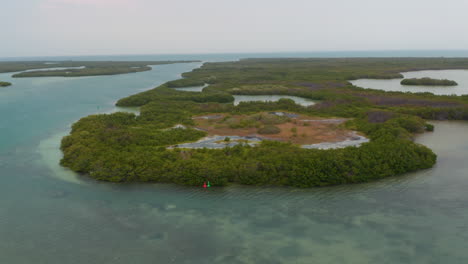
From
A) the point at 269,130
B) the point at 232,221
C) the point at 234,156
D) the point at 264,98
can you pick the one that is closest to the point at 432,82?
the point at 264,98

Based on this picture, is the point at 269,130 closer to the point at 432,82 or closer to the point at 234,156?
the point at 234,156

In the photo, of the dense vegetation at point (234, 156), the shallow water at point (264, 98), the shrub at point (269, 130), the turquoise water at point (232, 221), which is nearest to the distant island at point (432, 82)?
the shallow water at point (264, 98)

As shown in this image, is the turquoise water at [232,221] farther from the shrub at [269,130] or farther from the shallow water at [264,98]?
the shallow water at [264,98]

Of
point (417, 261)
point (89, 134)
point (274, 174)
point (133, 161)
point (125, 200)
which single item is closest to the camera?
point (417, 261)

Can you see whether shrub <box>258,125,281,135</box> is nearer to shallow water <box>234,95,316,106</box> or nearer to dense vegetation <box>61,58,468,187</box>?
dense vegetation <box>61,58,468,187</box>

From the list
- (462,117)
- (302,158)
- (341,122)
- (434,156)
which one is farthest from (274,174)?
(462,117)

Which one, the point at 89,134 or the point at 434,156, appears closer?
the point at 434,156

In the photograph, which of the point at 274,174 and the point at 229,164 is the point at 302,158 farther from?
the point at 229,164

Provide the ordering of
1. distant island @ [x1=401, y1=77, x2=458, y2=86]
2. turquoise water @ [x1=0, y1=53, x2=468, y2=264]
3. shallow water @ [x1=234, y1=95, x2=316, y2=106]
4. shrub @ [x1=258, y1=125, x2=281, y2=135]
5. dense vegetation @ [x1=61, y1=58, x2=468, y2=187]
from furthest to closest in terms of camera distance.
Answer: distant island @ [x1=401, y1=77, x2=458, y2=86] < shallow water @ [x1=234, y1=95, x2=316, y2=106] < shrub @ [x1=258, y1=125, x2=281, y2=135] < dense vegetation @ [x1=61, y1=58, x2=468, y2=187] < turquoise water @ [x1=0, y1=53, x2=468, y2=264]

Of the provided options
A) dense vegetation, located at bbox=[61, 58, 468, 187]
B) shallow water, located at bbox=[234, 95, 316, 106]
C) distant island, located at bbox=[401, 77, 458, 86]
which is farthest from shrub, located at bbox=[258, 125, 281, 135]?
distant island, located at bbox=[401, 77, 458, 86]
